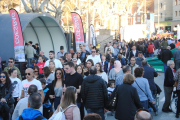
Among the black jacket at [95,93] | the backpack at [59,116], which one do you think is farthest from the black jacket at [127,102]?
the backpack at [59,116]

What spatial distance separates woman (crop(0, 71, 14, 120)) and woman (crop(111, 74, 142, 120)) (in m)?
2.61

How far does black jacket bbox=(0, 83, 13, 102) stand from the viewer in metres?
6.25

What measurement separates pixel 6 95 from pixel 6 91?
14 centimetres

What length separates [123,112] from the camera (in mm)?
5246

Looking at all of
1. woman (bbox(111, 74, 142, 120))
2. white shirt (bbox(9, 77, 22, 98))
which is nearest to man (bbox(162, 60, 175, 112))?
woman (bbox(111, 74, 142, 120))

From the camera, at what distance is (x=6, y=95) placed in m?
6.25

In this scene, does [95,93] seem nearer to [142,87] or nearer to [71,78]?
[71,78]

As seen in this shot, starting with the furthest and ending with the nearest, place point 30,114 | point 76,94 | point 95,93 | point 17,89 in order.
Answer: point 17,89, point 95,93, point 76,94, point 30,114

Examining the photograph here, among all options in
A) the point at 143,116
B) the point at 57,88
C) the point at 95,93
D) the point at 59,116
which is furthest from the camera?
the point at 57,88

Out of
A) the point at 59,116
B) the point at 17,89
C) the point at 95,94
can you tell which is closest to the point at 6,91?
the point at 17,89

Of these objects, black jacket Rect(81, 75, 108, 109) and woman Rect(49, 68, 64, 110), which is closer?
black jacket Rect(81, 75, 108, 109)

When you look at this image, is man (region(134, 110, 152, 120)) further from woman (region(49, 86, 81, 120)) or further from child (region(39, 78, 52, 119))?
child (region(39, 78, 52, 119))

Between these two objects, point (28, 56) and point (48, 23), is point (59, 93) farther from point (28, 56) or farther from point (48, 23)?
point (48, 23)

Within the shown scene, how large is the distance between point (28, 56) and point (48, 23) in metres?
5.11
